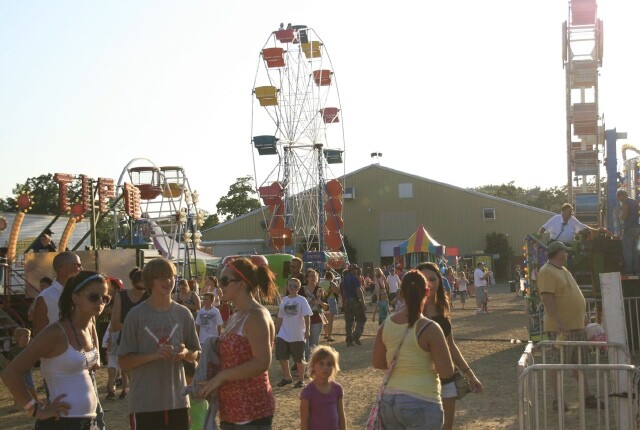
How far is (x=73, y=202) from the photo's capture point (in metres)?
20.8

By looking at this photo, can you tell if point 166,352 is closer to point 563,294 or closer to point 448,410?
point 448,410

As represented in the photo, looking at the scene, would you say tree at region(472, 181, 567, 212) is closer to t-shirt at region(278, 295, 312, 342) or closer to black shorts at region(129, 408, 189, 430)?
t-shirt at region(278, 295, 312, 342)

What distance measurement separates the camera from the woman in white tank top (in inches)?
180

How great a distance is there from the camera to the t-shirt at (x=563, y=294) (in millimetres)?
8695

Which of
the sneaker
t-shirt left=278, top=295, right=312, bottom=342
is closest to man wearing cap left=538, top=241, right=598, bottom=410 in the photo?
t-shirt left=278, top=295, right=312, bottom=342

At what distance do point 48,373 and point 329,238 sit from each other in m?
43.6

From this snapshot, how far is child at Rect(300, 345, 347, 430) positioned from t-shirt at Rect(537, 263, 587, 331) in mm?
3289

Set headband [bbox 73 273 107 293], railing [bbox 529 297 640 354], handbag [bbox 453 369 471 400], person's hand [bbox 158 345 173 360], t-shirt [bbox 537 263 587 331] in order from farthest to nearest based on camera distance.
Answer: railing [bbox 529 297 640 354]
t-shirt [bbox 537 263 587 331]
handbag [bbox 453 369 471 400]
person's hand [bbox 158 345 173 360]
headband [bbox 73 273 107 293]

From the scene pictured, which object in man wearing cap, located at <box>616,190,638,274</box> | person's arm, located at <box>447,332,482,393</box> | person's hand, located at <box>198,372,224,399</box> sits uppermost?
man wearing cap, located at <box>616,190,638,274</box>

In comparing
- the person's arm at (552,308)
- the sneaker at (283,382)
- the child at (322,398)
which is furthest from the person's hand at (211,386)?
the sneaker at (283,382)

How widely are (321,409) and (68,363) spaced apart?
6.39 feet

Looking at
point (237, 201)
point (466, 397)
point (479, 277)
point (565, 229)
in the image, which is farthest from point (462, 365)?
point (237, 201)

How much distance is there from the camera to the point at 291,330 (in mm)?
12242

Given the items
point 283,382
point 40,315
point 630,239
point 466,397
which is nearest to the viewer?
point 40,315
